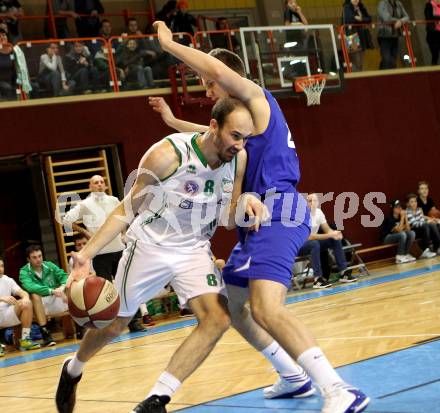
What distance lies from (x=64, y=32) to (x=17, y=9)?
45.4 inches

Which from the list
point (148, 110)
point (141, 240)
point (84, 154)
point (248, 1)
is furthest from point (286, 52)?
point (141, 240)

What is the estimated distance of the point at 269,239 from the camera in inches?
160

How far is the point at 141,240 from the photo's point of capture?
14.4ft

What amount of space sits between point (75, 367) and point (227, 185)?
1.33 m

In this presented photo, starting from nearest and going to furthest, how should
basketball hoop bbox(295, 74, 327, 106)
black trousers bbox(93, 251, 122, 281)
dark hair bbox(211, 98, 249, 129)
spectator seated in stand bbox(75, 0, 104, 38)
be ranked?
dark hair bbox(211, 98, 249, 129) → black trousers bbox(93, 251, 122, 281) → basketball hoop bbox(295, 74, 327, 106) → spectator seated in stand bbox(75, 0, 104, 38)

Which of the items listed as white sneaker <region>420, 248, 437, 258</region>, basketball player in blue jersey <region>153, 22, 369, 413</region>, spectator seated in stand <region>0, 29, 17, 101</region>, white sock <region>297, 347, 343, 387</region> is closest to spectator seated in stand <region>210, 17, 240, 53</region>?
spectator seated in stand <region>0, 29, 17, 101</region>

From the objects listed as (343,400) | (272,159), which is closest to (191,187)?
(272,159)

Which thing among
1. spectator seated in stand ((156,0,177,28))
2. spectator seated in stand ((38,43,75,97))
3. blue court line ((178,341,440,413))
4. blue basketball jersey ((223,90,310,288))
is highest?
spectator seated in stand ((156,0,177,28))

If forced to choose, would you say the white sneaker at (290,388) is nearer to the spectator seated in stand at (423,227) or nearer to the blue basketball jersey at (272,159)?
the blue basketball jersey at (272,159)

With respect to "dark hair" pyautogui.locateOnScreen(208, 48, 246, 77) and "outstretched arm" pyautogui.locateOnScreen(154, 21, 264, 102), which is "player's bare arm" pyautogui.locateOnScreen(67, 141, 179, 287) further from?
"dark hair" pyautogui.locateOnScreen(208, 48, 246, 77)

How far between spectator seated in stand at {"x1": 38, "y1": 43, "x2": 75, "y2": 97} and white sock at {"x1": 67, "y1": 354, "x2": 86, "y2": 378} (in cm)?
894

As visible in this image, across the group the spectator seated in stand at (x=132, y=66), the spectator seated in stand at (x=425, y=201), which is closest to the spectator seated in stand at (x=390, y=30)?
the spectator seated in stand at (x=425, y=201)

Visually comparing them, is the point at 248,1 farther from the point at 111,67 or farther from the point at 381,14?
the point at 111,67

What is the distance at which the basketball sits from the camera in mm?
4070
